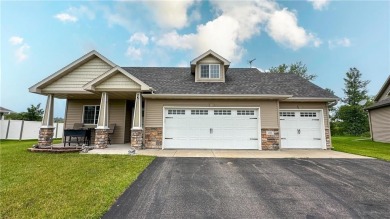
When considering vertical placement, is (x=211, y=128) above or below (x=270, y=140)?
above

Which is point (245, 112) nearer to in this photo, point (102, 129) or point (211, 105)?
point (211, 105)

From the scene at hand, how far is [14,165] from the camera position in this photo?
253 inches

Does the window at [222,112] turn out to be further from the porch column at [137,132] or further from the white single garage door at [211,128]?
the porch column at [137,132]

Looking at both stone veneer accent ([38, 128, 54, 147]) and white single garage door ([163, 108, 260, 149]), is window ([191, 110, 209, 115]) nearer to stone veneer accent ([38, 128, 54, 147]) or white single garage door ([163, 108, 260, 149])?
white single garage door ([163, 108, 260, 149])

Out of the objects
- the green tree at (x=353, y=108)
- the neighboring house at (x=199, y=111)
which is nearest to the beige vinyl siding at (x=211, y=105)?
the neighboring house at (x=199, y=111)

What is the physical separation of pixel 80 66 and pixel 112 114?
329 cm

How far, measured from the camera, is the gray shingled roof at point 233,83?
10742 mm

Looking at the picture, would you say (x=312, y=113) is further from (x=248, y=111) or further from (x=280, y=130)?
(x=248, y=111)

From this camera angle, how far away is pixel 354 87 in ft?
118

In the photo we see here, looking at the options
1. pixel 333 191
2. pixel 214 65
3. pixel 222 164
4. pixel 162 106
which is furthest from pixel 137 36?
pixel 333 191

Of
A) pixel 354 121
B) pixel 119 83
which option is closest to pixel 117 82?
pixel 119 83

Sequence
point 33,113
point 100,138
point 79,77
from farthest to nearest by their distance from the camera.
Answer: point 33,113 < point 79,77 < point 100,138

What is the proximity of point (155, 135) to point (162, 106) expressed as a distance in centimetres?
161

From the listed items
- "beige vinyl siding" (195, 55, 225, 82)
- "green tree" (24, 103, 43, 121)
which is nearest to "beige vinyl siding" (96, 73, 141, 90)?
"beige vinyl siding" (195, 55, 225, 82)
